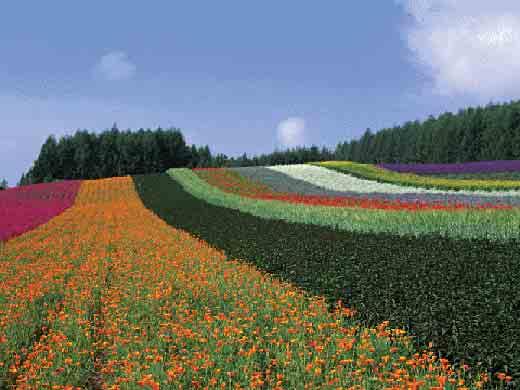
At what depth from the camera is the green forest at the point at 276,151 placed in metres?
77.1

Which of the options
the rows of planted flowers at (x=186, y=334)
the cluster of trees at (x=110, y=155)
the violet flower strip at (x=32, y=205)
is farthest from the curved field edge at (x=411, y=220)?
the cluster of trees at (x=110, y=155)

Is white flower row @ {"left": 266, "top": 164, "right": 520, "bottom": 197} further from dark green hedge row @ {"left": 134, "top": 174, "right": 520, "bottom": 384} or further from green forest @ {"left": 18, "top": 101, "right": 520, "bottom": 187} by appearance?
green forest @ {"left": 18, "top": 101, "right": 520, "bottom": 187}

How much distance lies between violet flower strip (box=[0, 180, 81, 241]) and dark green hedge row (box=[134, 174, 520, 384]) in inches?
505

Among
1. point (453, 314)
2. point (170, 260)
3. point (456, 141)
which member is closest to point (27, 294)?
point (170, 260)

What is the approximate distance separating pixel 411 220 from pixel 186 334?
8.50 meters

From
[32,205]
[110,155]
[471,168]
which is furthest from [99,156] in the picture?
[471,168]

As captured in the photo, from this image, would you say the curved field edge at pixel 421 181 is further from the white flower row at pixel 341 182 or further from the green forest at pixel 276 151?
the green forest at pixel 276 151

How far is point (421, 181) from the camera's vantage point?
40312 millimetres

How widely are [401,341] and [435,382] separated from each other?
153 cm

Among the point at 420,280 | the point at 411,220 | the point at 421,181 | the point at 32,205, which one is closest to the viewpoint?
the point at 420,280

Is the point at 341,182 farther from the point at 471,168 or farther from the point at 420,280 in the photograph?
the point at 420,280

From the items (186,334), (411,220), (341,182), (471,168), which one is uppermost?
(471,168)

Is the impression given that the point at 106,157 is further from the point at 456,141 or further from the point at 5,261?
the point at 5,261

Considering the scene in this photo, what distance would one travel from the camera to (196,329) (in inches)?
328
